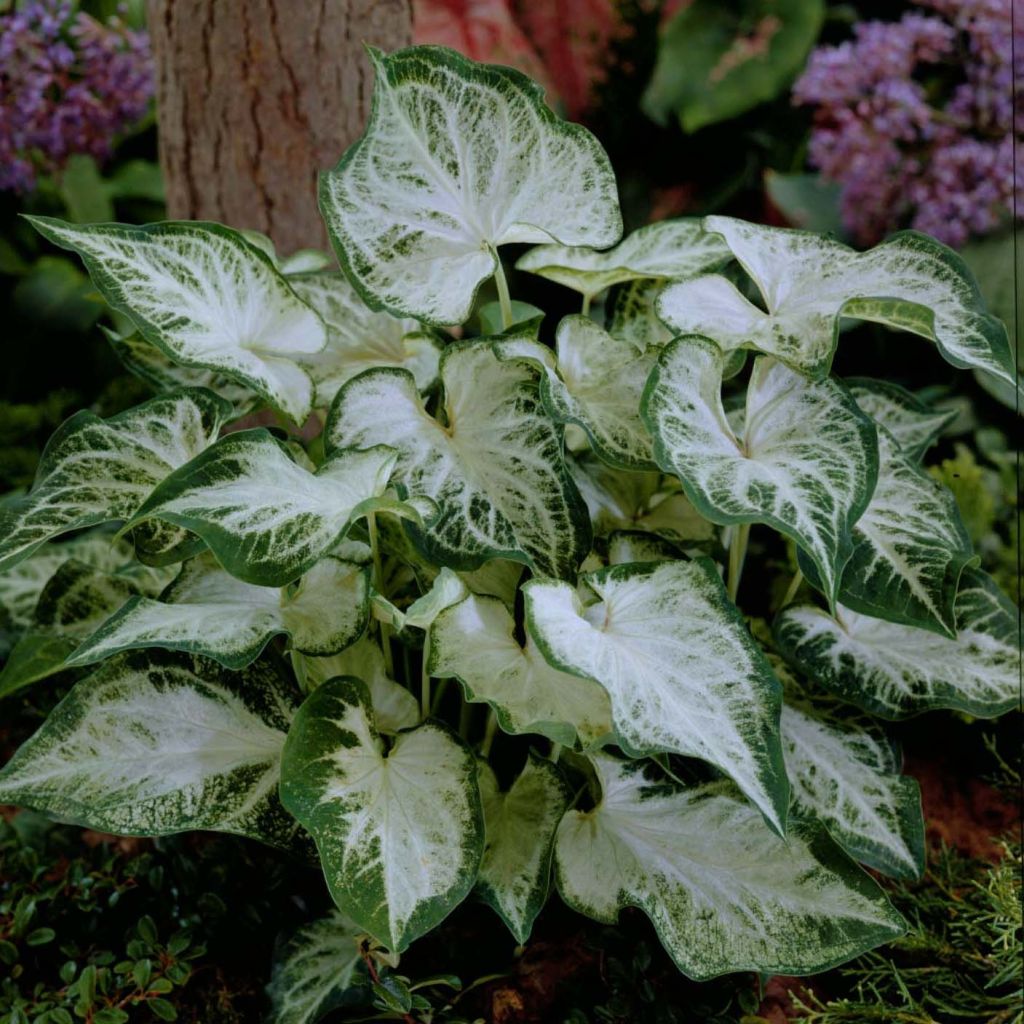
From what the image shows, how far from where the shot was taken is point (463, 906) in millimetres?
895

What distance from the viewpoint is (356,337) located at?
37.5 inches

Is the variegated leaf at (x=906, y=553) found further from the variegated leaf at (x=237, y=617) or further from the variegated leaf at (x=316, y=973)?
the variegated leaf at (x=316, y=973)

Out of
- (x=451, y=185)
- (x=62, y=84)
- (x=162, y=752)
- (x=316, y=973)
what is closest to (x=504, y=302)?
(x=451, y=185)

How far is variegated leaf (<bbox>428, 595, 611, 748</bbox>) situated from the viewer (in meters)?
0.71

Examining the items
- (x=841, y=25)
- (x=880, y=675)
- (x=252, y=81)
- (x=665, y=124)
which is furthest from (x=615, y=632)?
(x=841, y=25)

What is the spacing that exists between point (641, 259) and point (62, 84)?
1235 mm

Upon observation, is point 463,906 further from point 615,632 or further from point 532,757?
point 615,632

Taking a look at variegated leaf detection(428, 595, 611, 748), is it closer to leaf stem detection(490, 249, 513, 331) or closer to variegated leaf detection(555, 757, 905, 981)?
variegated leaf detection(555, 757, 905, 981)

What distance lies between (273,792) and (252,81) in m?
0.84

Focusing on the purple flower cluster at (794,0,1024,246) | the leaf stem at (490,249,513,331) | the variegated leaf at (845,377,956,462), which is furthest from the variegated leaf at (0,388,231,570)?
the purple flower cluster at (794,0,1024,246)

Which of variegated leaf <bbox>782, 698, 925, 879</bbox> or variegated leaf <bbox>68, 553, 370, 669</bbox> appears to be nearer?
variegated leaf <bbox>68, 553, 370, 669</bbox>

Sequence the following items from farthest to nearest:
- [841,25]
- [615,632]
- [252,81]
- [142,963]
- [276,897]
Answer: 1. [841,25]
2. [252,81]
3. [276,897]
4. [142,963]
5. [615,632]

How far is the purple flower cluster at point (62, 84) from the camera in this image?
1652 millimetres

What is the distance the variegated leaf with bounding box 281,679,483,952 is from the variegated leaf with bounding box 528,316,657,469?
0.24 m
